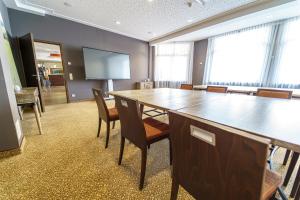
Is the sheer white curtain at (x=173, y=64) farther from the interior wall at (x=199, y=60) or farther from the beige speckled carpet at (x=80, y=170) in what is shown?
the beige speckled carpet at (x=80, y=170)

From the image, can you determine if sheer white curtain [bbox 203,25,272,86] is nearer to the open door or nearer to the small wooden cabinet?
the small wooden cabinet

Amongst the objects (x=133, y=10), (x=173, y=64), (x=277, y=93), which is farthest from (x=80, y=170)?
(x=173, y=64)

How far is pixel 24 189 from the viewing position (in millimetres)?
1120

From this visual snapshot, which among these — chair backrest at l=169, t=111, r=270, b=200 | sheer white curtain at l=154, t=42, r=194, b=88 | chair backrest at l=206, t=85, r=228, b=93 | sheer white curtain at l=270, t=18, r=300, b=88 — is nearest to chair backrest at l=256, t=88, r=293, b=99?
chair backrest at l=206, t=85, r=228, b=93

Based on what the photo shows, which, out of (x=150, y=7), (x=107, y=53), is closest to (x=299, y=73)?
(x=150, y=7)

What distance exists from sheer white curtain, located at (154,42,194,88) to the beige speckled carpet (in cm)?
487

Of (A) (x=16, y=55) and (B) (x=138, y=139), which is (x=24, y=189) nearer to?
(B) (x=138, y=139)

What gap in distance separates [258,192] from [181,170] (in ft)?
1.24

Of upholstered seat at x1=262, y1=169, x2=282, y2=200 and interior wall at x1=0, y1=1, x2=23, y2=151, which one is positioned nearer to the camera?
upholstered seat at x1=262, y1=169, x2=282, y2=200

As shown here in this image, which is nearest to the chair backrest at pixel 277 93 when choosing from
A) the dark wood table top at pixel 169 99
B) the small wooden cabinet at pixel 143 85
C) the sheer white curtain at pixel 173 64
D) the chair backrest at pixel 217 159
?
the dark wood table top at pixel 169 99

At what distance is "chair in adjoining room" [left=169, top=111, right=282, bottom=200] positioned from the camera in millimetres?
413

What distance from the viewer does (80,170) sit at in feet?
4.45

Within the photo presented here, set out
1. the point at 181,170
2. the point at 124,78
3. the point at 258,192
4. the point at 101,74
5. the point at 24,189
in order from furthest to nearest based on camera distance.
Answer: the point at 124,78
the point at 101,74
the point at 24,189
the point at 181,170
the point at 258,192

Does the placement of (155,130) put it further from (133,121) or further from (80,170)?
(80,170)
